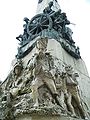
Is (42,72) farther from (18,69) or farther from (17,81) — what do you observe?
(18,69)

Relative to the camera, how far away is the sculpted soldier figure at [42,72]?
710cm

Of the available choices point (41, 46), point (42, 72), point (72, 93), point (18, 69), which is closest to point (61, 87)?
point (72, 93)

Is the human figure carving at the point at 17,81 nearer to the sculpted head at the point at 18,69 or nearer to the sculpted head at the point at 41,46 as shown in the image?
the sculpted head at the point at 18,69

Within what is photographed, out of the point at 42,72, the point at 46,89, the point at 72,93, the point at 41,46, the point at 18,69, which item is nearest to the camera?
the point at 46,89

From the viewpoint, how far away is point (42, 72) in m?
7.42

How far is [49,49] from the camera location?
985cm

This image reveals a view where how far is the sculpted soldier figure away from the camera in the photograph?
7.10 meters

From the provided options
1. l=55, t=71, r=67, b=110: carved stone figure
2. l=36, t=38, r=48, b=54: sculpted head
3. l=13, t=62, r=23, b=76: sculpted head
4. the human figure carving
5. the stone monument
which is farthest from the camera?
l=13, t=62, r=23, b=76: sculpted head

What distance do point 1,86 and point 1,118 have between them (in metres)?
2.38

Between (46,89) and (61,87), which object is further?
(61,87)

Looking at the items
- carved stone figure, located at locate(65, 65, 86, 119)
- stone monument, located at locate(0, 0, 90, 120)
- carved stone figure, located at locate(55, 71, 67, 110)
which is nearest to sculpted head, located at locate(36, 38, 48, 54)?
stone monument, located at locate(0, 0, 90, 120)

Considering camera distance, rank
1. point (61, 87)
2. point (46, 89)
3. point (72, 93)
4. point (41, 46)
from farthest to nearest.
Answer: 1. point (41, 46)
2. point (72, 93)
3. point (61, 87)
4. point (46, 89)

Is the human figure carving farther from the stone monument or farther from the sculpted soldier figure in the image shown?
the sculpted soldier figure

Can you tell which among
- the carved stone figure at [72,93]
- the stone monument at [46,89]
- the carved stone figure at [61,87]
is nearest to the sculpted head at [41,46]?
the stone monument at [46,89]
